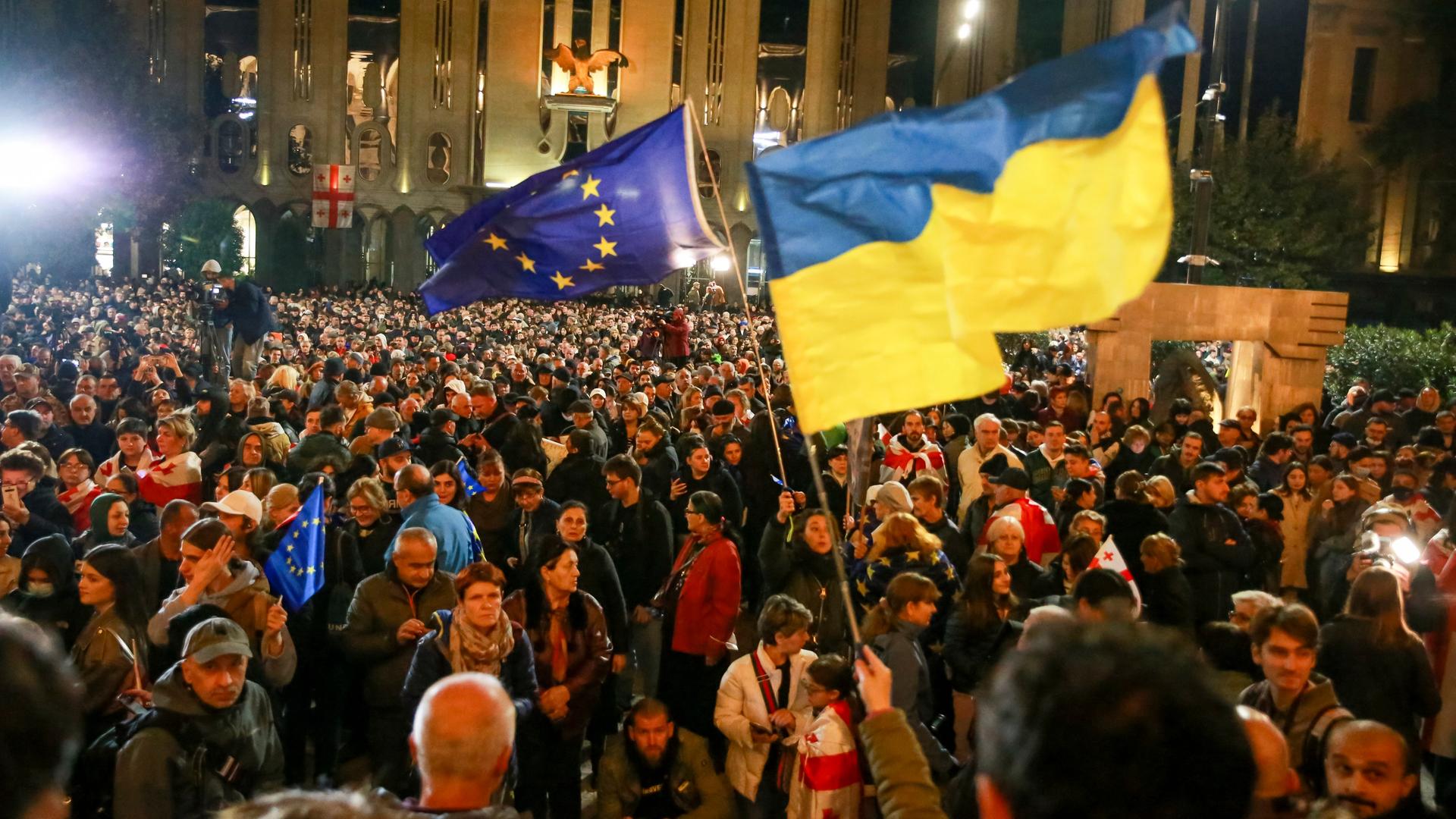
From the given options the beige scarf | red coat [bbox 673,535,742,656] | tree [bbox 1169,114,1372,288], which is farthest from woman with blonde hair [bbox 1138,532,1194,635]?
tree [bbox 1169,114,1372,288]

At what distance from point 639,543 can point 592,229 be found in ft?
6.61

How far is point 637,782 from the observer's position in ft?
17.4

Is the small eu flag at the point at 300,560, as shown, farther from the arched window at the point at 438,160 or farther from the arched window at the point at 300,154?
the arched window at the point at 300,154

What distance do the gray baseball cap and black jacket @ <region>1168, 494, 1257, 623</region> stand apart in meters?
5.23

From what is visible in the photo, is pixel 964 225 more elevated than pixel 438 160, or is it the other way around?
pixel 438 160

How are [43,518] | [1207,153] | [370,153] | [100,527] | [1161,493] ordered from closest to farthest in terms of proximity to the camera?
[100,527] < [43,518] < [1161,493] < [1207,153] < [370,153]

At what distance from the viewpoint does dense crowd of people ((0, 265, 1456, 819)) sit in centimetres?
204

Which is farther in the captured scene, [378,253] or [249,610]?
[378,253]

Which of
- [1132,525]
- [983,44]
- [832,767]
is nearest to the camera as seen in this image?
[832,767]

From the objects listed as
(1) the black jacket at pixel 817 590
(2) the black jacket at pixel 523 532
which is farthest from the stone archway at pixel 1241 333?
(1) the black jacket at pixel 817 590

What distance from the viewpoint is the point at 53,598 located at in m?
5.65

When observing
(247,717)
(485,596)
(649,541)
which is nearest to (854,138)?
(485,596)

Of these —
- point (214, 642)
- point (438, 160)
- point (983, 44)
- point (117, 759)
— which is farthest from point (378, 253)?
point (117, 759)

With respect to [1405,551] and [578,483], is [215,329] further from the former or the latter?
[1405,551]
